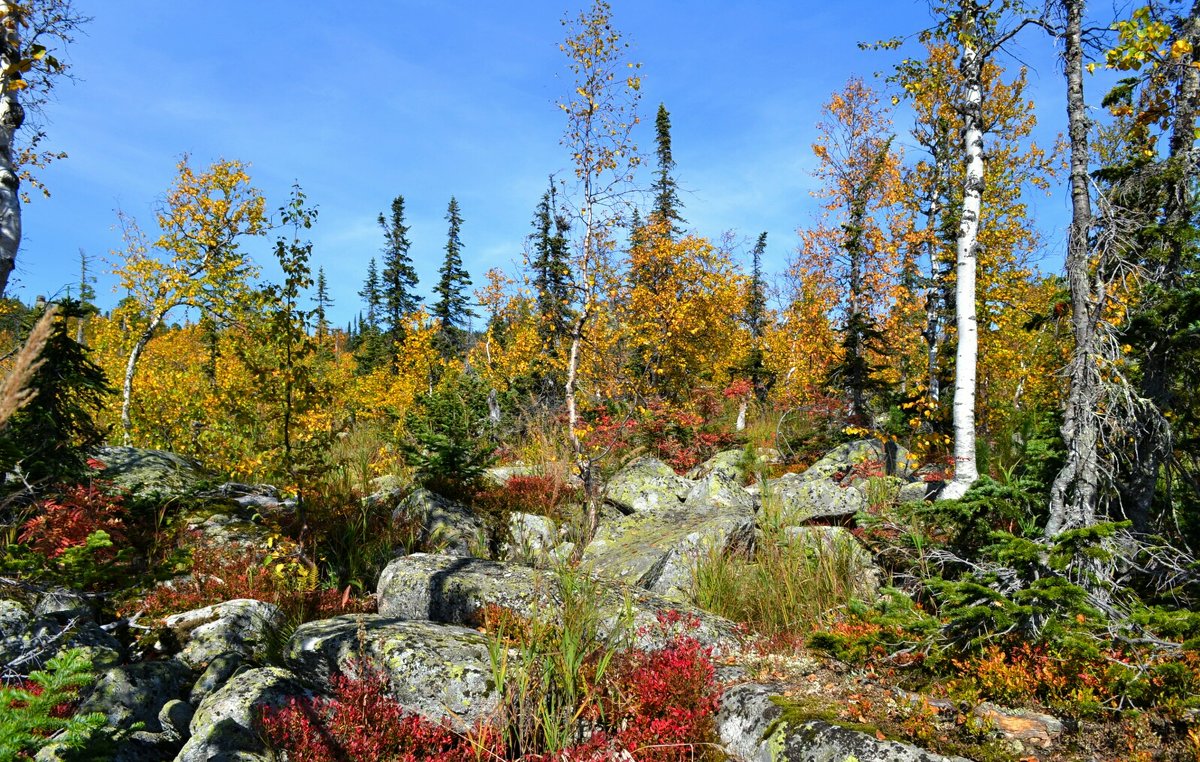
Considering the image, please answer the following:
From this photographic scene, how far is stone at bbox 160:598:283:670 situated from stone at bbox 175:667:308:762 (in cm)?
82

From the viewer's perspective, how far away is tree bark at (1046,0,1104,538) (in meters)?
3.94

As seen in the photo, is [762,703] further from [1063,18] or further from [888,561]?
[1063,18]

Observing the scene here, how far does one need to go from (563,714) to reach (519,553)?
3.50 metres

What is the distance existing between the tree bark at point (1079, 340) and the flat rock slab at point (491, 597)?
252 cm

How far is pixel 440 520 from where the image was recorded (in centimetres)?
702

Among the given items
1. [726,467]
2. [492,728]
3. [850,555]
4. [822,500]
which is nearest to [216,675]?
[492,728]

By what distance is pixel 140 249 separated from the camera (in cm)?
1335

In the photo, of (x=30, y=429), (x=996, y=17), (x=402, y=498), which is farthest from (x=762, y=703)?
(x=996, y=17)

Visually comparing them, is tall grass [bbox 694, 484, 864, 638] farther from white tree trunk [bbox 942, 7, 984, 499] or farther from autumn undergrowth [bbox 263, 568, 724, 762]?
white tree trunk [bbox 942, 7, 984, 499]

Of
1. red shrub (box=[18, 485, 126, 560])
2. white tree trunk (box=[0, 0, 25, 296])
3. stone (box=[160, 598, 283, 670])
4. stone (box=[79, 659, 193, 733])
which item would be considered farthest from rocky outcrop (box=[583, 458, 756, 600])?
white tree trunk (box=[0, 0, 25, 296])

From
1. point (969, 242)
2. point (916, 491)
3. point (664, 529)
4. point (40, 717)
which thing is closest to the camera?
point (40, 717)

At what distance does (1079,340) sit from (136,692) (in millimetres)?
6402

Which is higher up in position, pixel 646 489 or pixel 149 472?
pixel 149 472

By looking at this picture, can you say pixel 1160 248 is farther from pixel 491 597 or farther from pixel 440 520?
pixel 440 520
